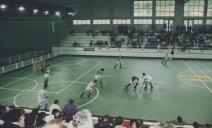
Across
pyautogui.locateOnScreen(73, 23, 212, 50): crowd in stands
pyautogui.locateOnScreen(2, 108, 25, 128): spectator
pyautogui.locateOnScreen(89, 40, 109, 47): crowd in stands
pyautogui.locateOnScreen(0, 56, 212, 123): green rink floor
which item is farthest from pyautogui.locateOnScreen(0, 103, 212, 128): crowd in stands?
pyautogui.locateOnScreen(89, 40, 109, 47): crowd in stands

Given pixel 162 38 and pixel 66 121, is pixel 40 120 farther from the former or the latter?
pixel 162 38

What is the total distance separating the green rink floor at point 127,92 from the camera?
13.0 meters

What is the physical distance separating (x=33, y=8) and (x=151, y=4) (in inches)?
890

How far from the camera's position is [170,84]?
18391 mm

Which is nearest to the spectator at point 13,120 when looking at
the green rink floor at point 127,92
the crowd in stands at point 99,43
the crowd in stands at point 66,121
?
the crowd in stands at point 66,121

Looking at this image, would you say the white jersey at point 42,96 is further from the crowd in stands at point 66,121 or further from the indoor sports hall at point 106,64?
the crowd in stands at point 66,121

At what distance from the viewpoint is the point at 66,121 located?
27.5ft

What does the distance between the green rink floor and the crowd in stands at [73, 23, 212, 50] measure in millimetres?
9128

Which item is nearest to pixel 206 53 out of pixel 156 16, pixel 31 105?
pixel 156 16

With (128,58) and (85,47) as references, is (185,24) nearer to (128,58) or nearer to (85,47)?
(128,58)

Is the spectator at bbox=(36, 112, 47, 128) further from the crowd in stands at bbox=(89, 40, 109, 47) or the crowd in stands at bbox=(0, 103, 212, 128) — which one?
the crowd in stands at bbox=(89, 40, 109, 47)

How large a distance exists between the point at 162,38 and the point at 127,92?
20.3 m

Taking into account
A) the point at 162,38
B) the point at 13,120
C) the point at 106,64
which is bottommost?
the point at 106,64

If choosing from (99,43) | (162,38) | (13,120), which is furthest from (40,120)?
(162,38)
